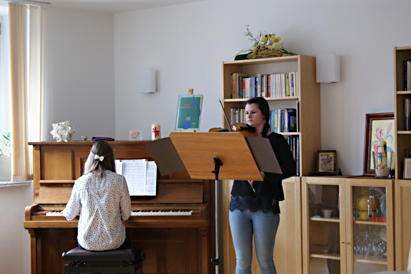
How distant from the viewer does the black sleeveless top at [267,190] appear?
3.41 m

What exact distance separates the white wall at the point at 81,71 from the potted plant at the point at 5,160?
358 mm

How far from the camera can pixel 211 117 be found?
528 cm

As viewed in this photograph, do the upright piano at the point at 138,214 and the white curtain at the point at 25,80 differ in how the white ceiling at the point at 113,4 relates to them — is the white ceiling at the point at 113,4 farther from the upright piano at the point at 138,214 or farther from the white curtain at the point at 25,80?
the upright piano at the point at 138,214

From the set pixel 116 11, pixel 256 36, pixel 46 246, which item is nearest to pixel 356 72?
pixel 256 36

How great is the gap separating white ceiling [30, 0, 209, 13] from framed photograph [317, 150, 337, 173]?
1.90 metres

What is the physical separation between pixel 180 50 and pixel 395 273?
3165 mm

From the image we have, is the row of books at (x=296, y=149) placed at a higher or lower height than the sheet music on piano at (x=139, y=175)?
higher

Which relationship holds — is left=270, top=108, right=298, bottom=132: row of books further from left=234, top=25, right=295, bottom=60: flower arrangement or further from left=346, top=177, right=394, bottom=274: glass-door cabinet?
left=346, top=177, right=394, bottom=274: glass-door cabinet

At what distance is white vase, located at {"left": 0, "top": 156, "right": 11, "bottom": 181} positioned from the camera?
5004mm

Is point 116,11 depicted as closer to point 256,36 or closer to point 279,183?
point 256,36

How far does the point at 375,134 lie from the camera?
443cm

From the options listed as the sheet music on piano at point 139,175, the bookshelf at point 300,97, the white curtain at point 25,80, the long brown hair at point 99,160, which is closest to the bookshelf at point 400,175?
the bookshelf at point 300,97

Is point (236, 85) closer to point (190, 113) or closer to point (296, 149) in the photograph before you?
point (190, 113)

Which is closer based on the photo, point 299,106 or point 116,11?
point 299,106
